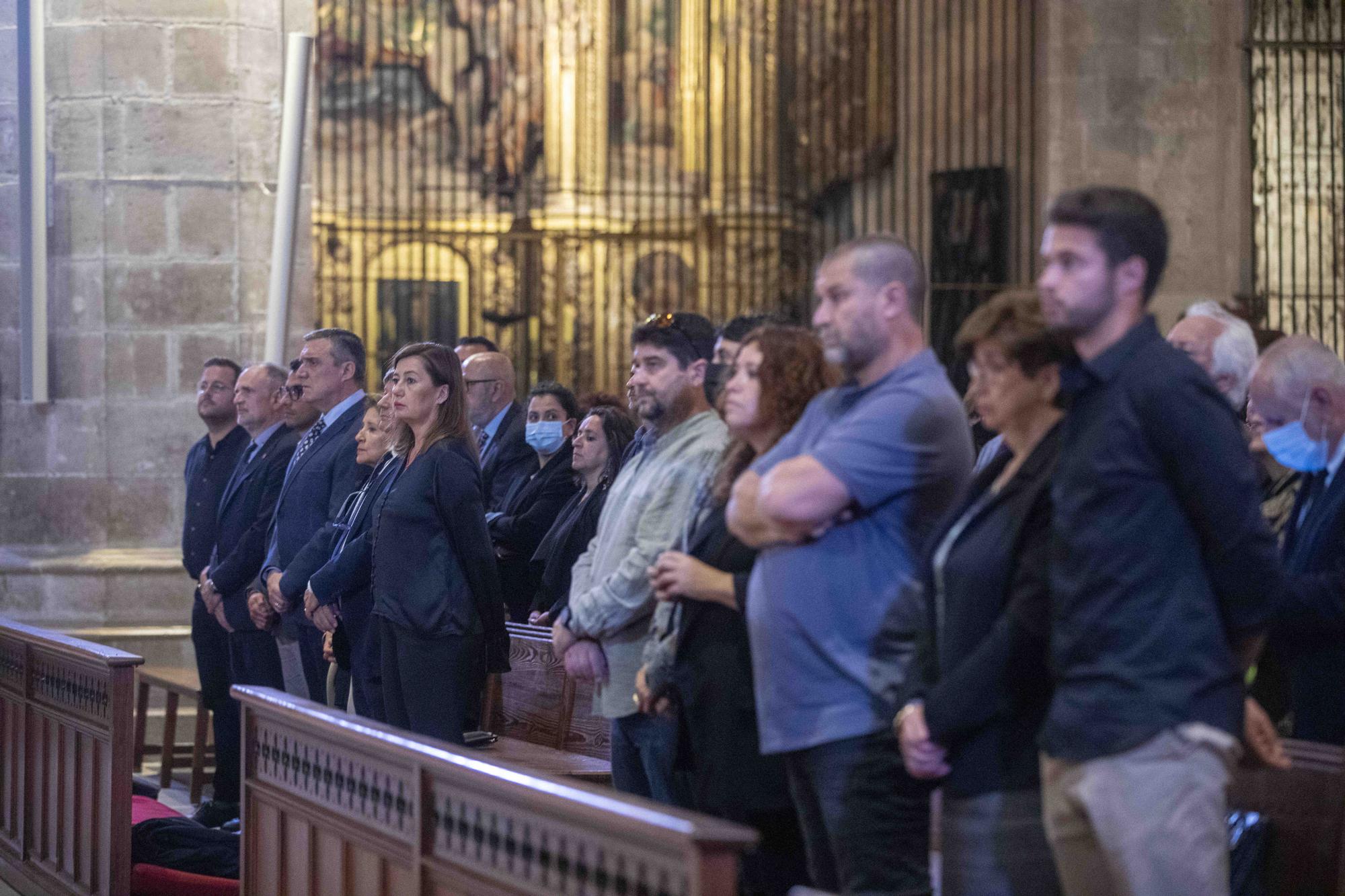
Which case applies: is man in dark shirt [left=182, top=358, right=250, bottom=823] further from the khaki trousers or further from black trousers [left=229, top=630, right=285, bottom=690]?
the khaki trousers

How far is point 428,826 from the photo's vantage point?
A: 3047 millimetres

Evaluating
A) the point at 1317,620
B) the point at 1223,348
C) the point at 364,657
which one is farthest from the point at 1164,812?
the point at 364,657

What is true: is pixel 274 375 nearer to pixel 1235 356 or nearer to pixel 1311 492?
pixel 1235 356

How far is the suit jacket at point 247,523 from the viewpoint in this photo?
580cm

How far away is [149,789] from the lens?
6172mm

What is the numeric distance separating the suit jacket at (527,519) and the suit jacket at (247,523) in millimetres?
771

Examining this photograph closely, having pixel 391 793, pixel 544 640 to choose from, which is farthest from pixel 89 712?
pixel 391 793

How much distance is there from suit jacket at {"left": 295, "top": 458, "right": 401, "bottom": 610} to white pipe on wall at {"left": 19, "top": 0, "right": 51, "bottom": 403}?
2.72 meters

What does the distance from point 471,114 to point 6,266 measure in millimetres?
5033

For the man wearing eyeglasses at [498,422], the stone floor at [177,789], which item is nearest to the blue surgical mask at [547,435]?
the man wearing eyeglasses at [498,422]

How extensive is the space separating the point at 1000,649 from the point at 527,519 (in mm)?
3668

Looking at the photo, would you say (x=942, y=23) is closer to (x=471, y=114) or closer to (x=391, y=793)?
(x=471, y=114)

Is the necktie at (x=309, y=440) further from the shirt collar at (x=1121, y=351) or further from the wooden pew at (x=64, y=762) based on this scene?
the shirt collar at (x=1121, y=351)

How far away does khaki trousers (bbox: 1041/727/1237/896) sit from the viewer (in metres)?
2.22
